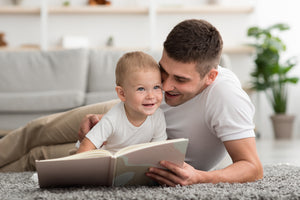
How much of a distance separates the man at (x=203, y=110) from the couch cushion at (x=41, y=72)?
6.92ft

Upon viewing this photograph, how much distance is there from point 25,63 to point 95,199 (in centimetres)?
288

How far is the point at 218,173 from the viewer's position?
52.8 inches

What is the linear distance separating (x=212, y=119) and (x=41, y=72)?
2571mm

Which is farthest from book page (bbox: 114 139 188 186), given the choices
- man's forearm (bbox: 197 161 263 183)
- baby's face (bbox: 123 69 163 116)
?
baby's face (bbox: 123 69 163 116)

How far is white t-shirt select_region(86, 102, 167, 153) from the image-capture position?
139cm

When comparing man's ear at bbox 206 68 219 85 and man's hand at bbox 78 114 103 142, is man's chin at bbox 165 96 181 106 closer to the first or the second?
man's ear at bbox 206 68 219 85

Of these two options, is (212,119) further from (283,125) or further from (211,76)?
(283,125)

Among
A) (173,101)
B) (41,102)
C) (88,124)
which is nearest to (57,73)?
(41,102)

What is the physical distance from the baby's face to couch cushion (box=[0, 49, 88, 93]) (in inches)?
89.9

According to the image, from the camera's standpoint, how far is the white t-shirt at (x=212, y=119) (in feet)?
4.54

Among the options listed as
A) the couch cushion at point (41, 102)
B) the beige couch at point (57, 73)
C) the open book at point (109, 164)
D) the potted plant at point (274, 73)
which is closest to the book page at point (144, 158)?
the open book at point (109, 164)

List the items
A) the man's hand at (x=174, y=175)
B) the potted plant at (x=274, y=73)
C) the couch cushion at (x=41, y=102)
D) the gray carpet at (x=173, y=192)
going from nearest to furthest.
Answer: the gray carpet at (x=173, y=192), the man's hand at (x=174, y=175), the couch cushion at (x=41, y=102), the potted plant at (x=274, y=73)

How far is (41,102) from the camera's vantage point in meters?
3.23

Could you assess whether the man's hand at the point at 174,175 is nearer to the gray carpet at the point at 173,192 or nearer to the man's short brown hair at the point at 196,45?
the gray carpet at the point at 173,192
